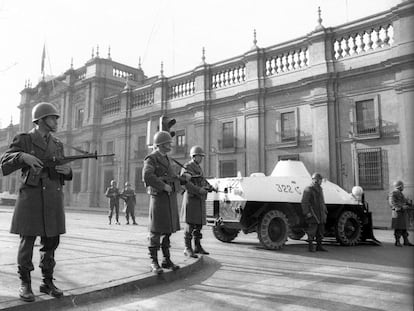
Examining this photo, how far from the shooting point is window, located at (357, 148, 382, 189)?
1836cm

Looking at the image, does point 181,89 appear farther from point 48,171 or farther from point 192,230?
point 48,171

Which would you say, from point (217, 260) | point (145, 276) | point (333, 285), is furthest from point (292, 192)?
point (145, 276)

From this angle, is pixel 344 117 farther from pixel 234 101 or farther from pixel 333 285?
pixel 333 285

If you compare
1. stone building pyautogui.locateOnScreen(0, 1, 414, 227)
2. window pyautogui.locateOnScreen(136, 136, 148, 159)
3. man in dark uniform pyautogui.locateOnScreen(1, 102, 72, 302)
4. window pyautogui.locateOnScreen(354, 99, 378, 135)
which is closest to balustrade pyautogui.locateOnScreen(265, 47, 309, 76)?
stone building pyautogui.locateOnScreen(0, 1, 414, 227)

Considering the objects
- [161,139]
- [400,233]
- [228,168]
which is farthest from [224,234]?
[228,168]

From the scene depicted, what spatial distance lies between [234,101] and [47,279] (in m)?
20.8

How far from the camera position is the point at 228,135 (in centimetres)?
2455

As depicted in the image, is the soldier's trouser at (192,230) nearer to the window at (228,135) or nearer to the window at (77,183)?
the window at (228,135)

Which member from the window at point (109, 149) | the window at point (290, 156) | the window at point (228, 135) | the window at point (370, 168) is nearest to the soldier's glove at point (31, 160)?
the window at point (370, 168)

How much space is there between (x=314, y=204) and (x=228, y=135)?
606 inches

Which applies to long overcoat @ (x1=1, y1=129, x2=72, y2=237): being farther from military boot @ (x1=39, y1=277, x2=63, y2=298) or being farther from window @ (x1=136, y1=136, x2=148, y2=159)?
window @ (x1=136, y1=136, x2=148, y2=159)

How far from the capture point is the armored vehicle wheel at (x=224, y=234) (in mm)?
10891

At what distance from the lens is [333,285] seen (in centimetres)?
551

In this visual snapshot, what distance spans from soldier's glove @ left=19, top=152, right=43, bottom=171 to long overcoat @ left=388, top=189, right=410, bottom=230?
30.7 feet
